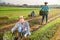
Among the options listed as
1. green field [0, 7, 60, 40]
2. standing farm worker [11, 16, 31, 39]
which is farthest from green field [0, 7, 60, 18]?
standing farm worker [11, 16, 31, 39]

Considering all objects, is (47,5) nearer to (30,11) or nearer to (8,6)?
(30,11)

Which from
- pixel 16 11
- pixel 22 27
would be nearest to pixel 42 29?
pixel 22 27

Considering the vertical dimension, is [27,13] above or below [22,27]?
above

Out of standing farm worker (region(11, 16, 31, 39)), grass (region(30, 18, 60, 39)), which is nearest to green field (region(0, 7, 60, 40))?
grass (region(30, 18, 60, 39))

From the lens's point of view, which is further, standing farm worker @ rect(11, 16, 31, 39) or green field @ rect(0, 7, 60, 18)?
green field @ rect(0, 7, 60, 18)

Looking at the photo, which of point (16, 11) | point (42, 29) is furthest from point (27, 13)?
point (42, 29)

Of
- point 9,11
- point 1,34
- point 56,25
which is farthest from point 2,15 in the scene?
point 56,25

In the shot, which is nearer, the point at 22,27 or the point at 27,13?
the point at 22,27

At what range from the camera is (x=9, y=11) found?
229 centimetres

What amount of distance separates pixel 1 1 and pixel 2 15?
259mm

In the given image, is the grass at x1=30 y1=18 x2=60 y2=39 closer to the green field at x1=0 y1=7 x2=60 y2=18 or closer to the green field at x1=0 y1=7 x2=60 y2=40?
the green field at x1=0 y1=7 x2=60 y2=40

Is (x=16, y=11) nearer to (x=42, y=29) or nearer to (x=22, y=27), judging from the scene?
(x=22, y=27)

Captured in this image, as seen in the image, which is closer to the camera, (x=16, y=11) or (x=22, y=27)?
(x=22, y=27)

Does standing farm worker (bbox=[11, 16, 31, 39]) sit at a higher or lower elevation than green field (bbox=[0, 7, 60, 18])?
lower
